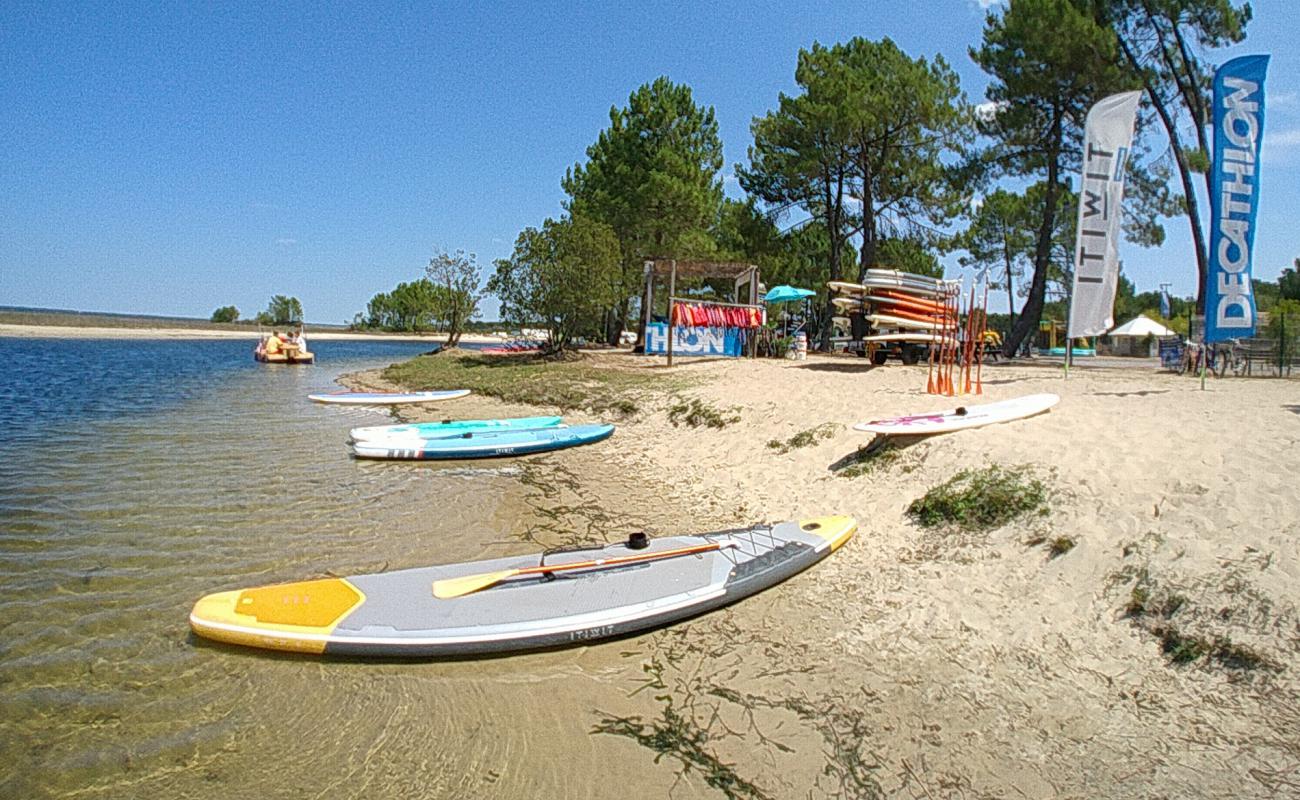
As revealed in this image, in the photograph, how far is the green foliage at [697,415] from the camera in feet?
37.3

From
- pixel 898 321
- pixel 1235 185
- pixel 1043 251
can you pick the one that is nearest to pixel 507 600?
pixel 1235 185

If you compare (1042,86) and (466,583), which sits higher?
(1042,86)

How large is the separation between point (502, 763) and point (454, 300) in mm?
32914

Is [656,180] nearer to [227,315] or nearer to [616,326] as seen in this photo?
[616,326]

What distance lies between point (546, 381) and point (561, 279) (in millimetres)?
5777

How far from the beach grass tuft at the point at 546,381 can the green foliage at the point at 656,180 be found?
6367 mm

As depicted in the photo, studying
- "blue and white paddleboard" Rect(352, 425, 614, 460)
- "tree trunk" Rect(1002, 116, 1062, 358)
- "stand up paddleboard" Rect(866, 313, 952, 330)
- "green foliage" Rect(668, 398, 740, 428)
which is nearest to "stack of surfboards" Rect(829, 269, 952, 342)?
"stand up paddleboard" Rect(866, 313, 952, 330)

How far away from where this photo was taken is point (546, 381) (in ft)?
59.1

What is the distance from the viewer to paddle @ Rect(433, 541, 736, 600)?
502 cm

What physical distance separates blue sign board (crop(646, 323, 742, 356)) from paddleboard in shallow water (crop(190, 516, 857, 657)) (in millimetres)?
15169

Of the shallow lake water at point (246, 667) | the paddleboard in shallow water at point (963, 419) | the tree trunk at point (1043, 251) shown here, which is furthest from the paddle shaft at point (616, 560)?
the tree trunk at point (1043, 251)

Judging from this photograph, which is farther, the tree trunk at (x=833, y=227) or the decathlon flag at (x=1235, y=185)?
the tree trunk at (x=833, y=227)

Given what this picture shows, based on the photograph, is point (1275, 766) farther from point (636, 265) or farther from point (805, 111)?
point (636, 265)

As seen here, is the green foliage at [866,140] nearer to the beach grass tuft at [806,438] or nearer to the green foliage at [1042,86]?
the green foliage at [1042,86]
